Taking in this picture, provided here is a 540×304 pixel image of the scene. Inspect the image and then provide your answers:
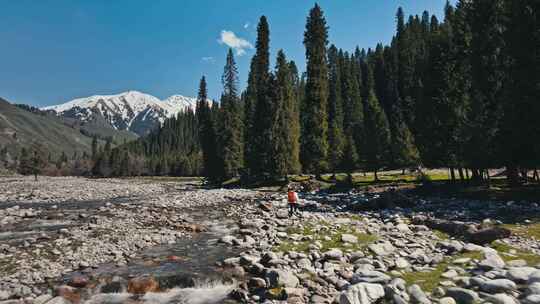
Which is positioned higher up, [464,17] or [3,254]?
[464,17]

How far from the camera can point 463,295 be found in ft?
27.1

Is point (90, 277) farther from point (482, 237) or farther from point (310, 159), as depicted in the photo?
point (310, 159)

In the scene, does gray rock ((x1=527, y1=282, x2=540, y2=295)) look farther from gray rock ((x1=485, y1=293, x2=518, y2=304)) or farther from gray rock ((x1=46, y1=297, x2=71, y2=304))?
gray rock ((x1=46, y1=297, x2=71, y2=304))

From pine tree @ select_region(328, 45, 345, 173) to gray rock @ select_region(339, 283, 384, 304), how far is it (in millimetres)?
45706

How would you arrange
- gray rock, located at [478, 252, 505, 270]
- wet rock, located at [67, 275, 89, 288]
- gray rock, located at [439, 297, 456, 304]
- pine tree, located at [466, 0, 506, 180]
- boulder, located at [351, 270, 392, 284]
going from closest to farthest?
gray rock, located at [439, 297, 456, 304], boulder, located at [351, 270, 392, 284], gray rock, located at [478, 252, 505, 270], wet rock, located at [67, 275, 89, 288], pine tree, located at [466, 0, 506, 180]

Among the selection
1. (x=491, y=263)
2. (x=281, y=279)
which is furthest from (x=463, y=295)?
(x=281, y=279)

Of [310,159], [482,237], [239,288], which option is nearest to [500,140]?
[482,237]

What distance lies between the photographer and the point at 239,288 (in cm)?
1116

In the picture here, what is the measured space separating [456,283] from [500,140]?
25123 millimetres

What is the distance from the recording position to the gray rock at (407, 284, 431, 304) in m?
8.30

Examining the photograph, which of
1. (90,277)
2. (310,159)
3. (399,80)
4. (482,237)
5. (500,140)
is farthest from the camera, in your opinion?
(399,80)

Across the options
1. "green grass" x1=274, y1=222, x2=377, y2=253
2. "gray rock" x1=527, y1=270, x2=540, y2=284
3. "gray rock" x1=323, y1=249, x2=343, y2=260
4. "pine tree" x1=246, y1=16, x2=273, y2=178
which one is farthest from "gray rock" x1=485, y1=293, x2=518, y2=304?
"pine tree" x1=246, y1=16, x2=273, y2=178

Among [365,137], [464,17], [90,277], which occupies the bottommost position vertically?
[90,277]

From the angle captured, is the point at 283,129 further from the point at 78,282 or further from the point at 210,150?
the point at 78,282
